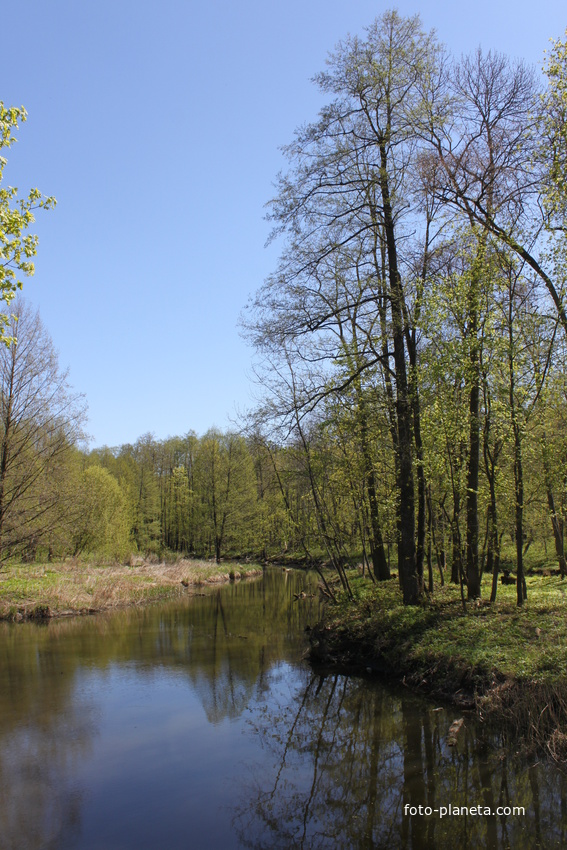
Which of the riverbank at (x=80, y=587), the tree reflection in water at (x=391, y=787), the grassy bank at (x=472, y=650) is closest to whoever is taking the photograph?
the tree reflection in water at (x=391, y=787)

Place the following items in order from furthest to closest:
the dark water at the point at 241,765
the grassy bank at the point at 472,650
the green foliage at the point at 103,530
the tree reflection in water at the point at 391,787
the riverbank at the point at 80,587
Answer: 1. the green foliage at the point at 103,530
2. the riverbank at the point at 80,587
3. the grassy bank at the point at 472,650
4. the dark water at the point at 241,765
5. the tree reflection in water at the point at 391,787

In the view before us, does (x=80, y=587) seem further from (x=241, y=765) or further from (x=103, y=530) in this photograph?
(x=241, y=765)

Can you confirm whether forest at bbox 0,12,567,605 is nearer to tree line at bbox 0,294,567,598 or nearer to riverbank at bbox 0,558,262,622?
tree line at bbox 0,294,567,598

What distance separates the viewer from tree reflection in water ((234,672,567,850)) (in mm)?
5660

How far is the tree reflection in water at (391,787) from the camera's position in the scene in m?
5.66

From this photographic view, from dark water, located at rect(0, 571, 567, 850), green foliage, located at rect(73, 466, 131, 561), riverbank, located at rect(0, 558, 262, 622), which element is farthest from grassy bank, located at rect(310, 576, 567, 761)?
green foliage, located at rect(73, 466, 131, 561)

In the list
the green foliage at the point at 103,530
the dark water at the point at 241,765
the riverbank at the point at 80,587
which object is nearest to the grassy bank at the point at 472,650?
the dark water at the point at 241,765

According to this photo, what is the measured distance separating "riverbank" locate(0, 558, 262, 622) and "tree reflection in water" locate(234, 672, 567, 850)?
12743mm

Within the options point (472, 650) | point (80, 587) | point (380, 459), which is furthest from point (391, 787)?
point (80, 587)

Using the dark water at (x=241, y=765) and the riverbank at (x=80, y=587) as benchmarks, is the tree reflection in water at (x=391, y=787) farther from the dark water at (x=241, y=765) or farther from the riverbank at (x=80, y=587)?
the riverbank at (x=80, y=587)

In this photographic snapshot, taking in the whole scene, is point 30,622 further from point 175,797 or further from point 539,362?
point 539,362

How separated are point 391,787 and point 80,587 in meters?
17.3

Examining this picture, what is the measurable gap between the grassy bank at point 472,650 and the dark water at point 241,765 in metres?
0.44

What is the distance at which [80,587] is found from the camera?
839 inches
